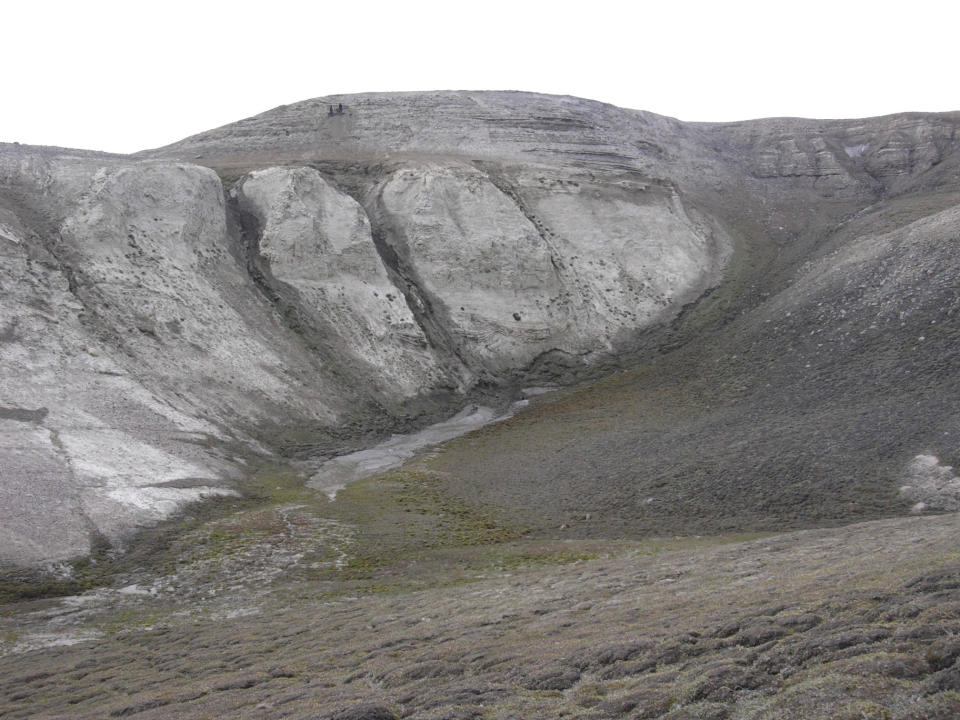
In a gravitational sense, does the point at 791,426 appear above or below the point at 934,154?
below

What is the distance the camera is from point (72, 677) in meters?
14.9

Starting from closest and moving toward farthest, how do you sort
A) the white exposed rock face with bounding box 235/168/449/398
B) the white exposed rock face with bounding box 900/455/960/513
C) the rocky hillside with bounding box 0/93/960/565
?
the white exposed rock face with bounding box 900/455/960/513 < the rocky hillside with bounding box 0/93/960/565 < the white exposed rock face with bounding box 235/168/449/398

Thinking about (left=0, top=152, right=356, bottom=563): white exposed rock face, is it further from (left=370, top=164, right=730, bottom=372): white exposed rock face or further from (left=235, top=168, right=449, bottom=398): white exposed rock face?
(left=370, top=164, right=730, bottom=372): white exposed rock face

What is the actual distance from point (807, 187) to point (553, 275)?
31578 millimetres

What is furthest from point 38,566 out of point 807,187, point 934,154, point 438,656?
point 934,154

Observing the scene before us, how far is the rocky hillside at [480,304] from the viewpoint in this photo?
91.7ft

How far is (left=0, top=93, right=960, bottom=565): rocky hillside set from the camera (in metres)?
28.0

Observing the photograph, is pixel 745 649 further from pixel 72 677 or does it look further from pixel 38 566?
pixel 38 566

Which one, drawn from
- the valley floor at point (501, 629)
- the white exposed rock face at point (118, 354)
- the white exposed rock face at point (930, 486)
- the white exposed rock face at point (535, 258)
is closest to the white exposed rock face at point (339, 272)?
the white exposed rock face at point (118, 354)

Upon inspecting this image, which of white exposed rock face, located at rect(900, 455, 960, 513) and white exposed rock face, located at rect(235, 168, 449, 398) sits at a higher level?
white exposed rock face, located at rect(235, 168, 449, 398)

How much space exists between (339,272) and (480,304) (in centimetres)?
1004

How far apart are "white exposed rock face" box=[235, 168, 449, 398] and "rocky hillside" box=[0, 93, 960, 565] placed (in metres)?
0.20

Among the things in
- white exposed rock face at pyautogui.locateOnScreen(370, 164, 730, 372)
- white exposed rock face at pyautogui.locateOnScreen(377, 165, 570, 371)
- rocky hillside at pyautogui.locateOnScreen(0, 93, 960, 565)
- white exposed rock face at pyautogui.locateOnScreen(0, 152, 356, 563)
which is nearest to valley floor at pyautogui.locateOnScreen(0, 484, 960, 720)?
white exposed rock face at pyautogui.locateOnScreen(0, 152, 356, 563)

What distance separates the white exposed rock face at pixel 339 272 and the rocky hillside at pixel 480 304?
202mm
